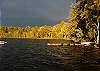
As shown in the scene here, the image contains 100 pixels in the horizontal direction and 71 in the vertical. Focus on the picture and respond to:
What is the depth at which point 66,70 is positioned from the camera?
132 ft

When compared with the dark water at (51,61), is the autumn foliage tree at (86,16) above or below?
above

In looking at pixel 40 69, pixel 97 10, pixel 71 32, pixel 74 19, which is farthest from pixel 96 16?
pixel 40 69

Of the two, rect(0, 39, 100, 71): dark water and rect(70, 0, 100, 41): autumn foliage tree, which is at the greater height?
rect(70, 0, 100, 41): autumn foliage tree

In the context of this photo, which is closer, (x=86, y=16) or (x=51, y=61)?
(x=51, y=61)

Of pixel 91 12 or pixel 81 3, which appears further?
pixel 81 3

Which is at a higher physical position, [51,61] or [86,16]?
[86,16]

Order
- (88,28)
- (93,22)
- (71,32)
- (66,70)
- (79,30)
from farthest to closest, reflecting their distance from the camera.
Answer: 1. (71,32)
2. (79,30)
3. (88,28)
4. (93,22)
5. (66,70)

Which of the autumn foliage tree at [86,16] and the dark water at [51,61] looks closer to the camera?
the dark water at [51,61]

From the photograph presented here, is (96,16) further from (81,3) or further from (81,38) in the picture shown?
(81,38)

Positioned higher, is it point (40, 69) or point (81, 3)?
point (81, 3)

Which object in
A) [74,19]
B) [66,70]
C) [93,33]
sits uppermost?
[74,19]

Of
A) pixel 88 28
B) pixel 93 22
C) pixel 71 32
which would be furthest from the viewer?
pixel 71 32

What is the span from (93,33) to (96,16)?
12.3 m

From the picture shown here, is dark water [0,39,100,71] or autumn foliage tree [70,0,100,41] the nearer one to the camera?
dark water [0,39,100,71]
